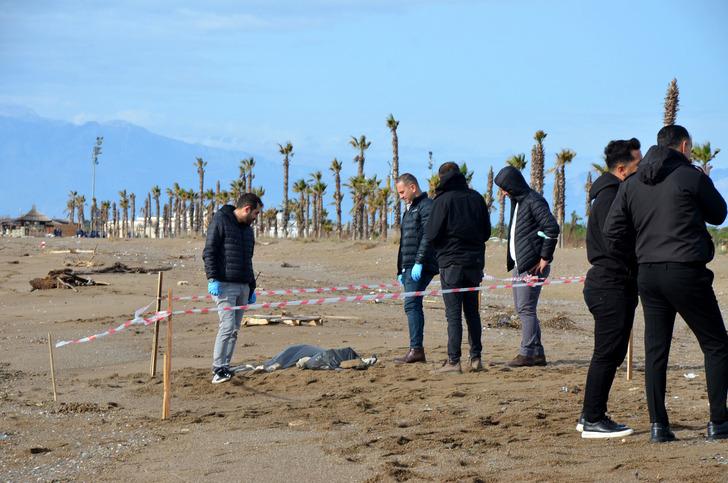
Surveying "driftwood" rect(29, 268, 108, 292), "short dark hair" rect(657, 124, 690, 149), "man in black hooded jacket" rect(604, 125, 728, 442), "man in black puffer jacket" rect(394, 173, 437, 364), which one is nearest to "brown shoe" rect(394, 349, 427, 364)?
"man in black puffer jacket" rect(394, 173, 437, 364)

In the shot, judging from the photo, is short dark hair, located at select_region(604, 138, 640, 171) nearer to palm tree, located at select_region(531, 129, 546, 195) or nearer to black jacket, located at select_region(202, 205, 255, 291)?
black jacket, located at select_region(202, 205, 255, 291)

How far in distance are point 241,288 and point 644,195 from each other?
4834 mm

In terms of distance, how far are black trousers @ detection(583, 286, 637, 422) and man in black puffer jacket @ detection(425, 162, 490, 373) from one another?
326 centimetres

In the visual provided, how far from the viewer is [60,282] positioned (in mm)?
21844

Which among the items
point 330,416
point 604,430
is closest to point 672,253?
point 604,430

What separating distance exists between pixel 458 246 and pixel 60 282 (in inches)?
547

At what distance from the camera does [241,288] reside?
33.2ft

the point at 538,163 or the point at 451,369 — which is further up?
the point at 538,163

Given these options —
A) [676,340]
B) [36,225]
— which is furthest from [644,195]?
[36,225]

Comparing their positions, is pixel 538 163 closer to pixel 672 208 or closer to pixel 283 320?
pixel 283 320

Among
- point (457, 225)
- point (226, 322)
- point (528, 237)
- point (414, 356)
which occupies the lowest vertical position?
point (414, 356)

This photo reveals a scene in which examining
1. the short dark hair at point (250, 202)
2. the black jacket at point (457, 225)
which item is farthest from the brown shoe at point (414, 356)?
the short dark hair at point (250, 202)

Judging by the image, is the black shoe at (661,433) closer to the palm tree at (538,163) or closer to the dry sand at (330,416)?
the dry sand at (330,416)

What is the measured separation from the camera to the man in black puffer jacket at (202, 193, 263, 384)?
9.95 metres
